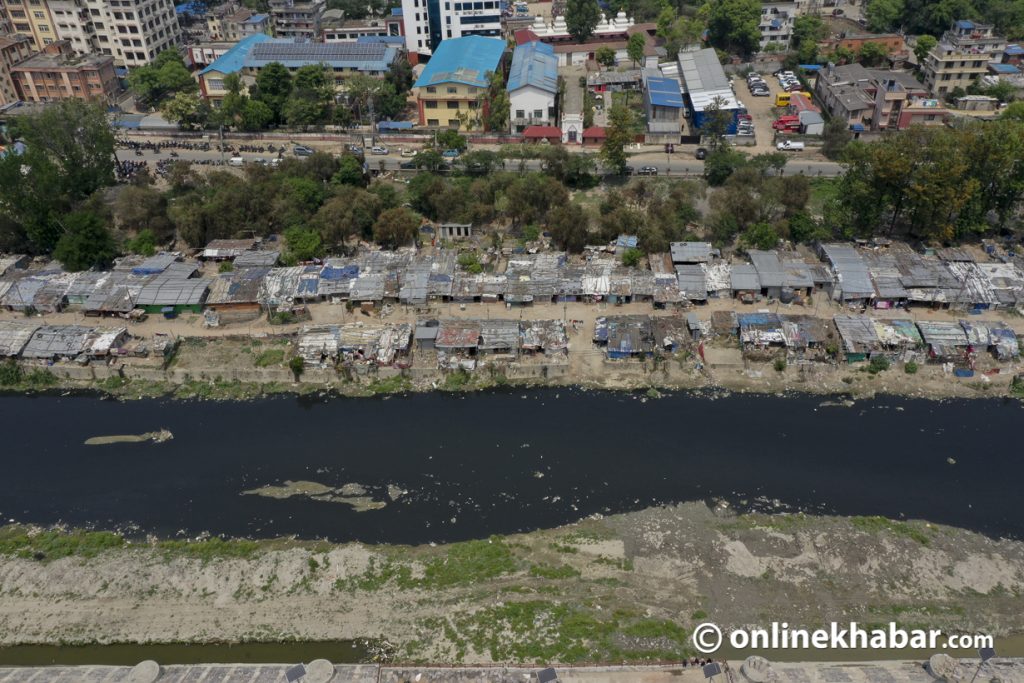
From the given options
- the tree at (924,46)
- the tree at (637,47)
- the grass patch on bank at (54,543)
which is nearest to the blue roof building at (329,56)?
the tree at (637,47)

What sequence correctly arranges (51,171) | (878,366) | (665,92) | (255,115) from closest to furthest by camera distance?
(878,366)
(51,171)
(255,115)
(665,92)

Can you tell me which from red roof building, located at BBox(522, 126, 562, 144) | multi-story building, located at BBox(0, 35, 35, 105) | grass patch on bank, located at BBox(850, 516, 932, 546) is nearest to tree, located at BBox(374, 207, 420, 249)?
red roof building, located at BBox(522, 126, 562, 144)

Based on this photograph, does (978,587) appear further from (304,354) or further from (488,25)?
(488,25)

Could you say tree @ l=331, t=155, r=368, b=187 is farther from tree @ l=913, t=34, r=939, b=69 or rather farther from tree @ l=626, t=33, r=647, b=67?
tree @ l=913, t=34, r=939, b=69

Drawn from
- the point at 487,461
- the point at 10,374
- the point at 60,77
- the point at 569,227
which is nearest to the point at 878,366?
the point at 569,227

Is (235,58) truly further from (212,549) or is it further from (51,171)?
(212,549)
